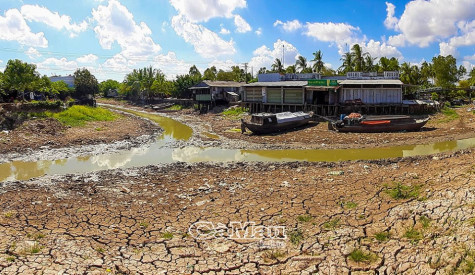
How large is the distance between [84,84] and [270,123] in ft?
123

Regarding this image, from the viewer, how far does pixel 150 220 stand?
29.6ft

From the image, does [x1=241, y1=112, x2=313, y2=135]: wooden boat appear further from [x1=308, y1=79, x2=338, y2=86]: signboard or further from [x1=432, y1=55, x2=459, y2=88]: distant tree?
[x1=432, y1=55, x2=459, y2=88]: distant tree

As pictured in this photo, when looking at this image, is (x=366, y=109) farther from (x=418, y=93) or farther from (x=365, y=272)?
(x=365, y=272)

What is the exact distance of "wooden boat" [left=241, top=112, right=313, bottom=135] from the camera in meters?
24.4

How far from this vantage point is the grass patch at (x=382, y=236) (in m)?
6.92

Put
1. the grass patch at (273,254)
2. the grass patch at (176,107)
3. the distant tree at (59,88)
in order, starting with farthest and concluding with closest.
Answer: the grass patch at (176,107)
the distant tree at (59,88)
the grass patch at (273,254)

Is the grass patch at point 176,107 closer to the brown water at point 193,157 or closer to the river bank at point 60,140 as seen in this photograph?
the river bank at point 60,140

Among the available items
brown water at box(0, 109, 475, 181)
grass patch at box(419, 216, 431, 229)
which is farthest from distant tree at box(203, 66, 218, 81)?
grass patch at box(419, 216, 431, 229)

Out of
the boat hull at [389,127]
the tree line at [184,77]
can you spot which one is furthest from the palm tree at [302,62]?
the boat hull at [389,127]

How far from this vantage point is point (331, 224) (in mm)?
8023

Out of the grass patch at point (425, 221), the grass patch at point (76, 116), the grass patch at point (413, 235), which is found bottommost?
the grass patch at point (413, 235)

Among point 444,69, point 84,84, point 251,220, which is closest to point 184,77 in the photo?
point 84,84

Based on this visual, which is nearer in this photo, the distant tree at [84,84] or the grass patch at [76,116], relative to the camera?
the grass patch at [76,116]

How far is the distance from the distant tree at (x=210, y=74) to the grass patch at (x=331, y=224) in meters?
55.3
